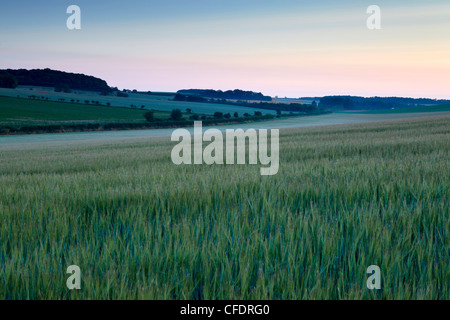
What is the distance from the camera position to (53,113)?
6725cm

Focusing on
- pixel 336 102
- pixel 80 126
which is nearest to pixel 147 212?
pixel 80 126

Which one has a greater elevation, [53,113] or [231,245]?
[53,113]

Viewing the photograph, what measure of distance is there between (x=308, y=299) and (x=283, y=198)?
1.89m

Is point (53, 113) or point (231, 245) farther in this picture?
point (53, 113)

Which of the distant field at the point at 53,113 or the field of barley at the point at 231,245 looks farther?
the distant field at the point at 53,113

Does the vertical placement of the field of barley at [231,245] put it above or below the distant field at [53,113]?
below

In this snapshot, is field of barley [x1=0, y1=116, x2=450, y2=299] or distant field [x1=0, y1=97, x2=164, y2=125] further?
distant field [x1=0, y1=97, x2=164, y2=125]

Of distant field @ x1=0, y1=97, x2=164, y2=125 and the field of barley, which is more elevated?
distant field @ x1=0, y1=97, x2=164, y2=125

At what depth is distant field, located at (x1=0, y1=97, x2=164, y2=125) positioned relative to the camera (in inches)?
2307

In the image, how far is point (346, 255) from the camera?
218cm

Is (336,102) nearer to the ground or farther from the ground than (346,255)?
farther from the ground

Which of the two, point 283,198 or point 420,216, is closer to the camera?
point 420,216

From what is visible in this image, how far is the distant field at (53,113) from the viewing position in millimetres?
58594

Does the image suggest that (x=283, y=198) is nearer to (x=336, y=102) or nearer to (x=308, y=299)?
(x=308, y=299)
